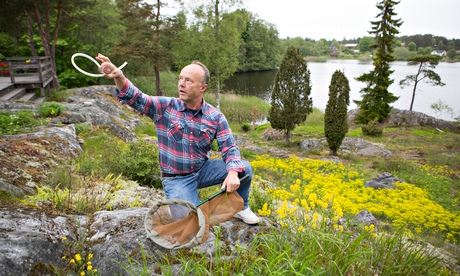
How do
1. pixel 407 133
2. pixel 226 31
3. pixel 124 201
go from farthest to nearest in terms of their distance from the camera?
pixel 226 31
pixel 407 133
pixel 124 201

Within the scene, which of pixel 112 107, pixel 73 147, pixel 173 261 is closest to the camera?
pixel 173 261

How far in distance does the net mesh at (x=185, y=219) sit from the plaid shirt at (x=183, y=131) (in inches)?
16.7

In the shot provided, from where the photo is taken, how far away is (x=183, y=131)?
10.6 feet

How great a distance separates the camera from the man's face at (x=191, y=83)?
121 inches

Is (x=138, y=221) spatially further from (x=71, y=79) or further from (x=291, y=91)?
(x=71, y=79)

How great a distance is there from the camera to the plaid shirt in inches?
126

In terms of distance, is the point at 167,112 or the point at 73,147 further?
the point at 73,147

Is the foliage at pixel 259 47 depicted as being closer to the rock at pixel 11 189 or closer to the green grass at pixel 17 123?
the green grass at pixel 17 123

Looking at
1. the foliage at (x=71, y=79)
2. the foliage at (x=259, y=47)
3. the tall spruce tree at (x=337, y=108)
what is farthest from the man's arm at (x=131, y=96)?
the foliage at (x=259, y=47)

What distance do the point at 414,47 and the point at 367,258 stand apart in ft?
380

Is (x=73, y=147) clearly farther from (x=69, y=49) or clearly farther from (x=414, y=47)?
(x=414, y=47)

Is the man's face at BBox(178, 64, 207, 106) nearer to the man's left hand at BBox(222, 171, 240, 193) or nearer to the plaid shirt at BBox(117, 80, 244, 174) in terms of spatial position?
the plaid shirt at BBox(117, 80, 244, 174)

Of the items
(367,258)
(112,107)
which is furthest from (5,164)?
(112,107)

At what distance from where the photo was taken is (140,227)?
3.16 meters
